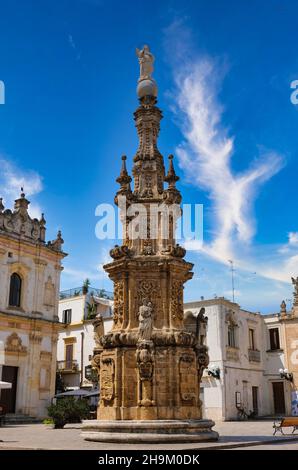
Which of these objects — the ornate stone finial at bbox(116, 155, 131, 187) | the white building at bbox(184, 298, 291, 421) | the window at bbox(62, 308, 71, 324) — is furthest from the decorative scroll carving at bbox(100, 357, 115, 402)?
the window at bbox(62, 308, 71, 324)

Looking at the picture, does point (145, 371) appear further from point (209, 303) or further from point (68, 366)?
point (68, 366)

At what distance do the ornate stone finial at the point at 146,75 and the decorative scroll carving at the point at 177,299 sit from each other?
6.48 metres

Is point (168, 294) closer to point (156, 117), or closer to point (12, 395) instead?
point (156, 117)

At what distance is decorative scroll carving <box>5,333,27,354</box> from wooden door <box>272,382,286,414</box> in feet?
63.8

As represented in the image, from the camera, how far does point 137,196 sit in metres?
16.0

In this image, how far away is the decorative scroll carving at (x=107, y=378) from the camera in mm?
13688

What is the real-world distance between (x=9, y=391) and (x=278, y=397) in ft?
66.6

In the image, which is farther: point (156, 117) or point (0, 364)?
point (0, 364)

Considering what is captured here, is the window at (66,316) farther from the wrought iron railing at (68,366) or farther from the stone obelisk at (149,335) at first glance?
the stone obelisk at (149,335)

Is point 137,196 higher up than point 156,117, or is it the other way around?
point 156,117

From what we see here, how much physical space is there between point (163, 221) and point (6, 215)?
62.6ft
